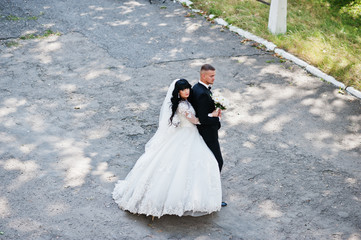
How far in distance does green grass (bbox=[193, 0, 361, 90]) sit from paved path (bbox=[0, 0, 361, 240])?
0.60m

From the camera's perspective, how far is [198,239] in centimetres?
538

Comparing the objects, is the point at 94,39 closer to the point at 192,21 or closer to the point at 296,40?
the point at 192,21

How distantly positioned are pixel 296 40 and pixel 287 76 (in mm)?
1575

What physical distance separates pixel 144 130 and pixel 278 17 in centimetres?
593

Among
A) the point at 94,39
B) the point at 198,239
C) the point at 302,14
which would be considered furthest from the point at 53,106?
the point at 302,14

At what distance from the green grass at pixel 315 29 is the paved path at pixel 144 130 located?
0.60 metres

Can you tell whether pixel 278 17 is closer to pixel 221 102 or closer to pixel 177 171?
pixel 221 102

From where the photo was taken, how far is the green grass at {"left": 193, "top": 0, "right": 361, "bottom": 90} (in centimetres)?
998

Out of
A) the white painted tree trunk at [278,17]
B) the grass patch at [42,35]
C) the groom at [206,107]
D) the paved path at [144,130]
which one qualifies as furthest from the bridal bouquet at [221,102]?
the grass patch at [42,35]

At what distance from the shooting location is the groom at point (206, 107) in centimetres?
548

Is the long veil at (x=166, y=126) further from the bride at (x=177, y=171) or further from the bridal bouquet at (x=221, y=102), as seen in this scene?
the bridal bouquet at (x=221, y=102)

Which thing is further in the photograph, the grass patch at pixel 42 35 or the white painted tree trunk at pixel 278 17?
the white painted tree trunk at pixel 278 17

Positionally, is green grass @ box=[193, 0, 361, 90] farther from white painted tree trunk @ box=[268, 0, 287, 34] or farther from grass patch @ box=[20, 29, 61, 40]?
grass patch @ box=[20, 29, 61, 40]

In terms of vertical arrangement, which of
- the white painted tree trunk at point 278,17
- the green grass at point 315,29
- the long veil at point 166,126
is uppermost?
the long veil at point 166,126
